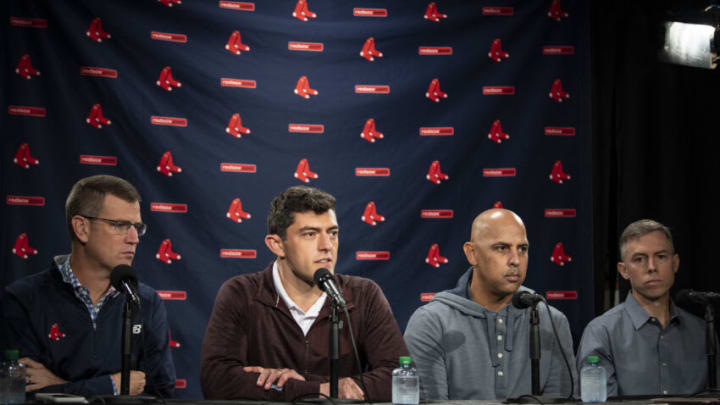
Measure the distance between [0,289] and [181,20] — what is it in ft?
7.13

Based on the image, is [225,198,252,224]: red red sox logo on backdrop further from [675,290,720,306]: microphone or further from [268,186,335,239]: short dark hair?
[675,290,720,306]: microphone

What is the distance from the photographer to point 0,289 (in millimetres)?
5059

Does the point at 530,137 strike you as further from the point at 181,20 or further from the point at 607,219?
the point at 181,20

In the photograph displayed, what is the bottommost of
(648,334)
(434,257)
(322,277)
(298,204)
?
(648,334)

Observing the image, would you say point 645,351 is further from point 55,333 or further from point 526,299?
point 55,333

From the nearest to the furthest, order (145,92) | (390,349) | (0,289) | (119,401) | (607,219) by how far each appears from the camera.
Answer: (119,401), (390,349), (0,289), (145,92), (607,219)

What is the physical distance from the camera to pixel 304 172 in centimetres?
558

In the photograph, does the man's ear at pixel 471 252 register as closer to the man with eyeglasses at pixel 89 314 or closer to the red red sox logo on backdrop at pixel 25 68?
the man with eyeglasses at pixel 89 314

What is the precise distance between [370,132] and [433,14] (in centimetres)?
102

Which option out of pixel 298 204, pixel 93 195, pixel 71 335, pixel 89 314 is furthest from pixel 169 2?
pixel 71 335

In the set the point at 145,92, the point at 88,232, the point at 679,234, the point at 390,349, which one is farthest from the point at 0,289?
the point at 679,234

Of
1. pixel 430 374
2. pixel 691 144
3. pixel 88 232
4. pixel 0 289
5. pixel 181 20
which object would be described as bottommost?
pixel 430 374

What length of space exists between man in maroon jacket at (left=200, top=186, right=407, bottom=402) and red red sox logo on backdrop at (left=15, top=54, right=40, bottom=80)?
2.10m

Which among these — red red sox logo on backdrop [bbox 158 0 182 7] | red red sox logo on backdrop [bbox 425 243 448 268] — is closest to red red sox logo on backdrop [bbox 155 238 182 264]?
red red sox logo on backdrop [bbox 158 0 182 7]
